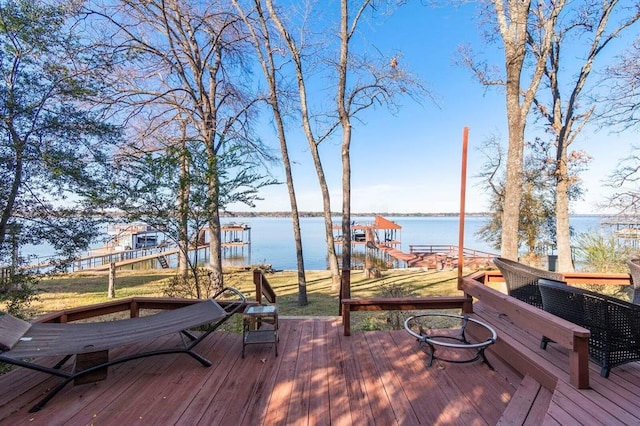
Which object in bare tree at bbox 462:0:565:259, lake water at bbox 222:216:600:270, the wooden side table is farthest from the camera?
lake water at bbox 222:216:600:270

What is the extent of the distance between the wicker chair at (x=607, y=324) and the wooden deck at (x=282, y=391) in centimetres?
61

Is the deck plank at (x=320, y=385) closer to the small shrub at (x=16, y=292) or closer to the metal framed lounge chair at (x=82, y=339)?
the metal framed lounge chair at (x=82, y=339)

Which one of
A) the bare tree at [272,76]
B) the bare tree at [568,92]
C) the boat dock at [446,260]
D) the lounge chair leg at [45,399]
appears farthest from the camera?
the boat dock at [446,260]

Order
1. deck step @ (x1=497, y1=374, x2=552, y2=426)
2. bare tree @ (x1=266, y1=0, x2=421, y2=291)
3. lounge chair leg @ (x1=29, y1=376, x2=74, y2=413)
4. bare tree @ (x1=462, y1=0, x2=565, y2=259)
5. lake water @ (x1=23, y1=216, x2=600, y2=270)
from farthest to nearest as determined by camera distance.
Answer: lake water @ (x1=23, y1=216, x2=600, y2=270) < bare tree @ (x1=266, y1=0, x2=421, y2=291) < bare tree @ (x1=462, y1=0, x2=565, y2=259) < lounge chair leg @ (x1=29, y1=376, x2=74, y2=413) < deck step @ (x1=497, y1=374, x2=552, y2=426)

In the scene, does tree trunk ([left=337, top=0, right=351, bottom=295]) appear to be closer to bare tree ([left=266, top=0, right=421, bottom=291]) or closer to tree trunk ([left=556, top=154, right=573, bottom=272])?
bare tree ([left=266, top=0, right=421, bottom=291])

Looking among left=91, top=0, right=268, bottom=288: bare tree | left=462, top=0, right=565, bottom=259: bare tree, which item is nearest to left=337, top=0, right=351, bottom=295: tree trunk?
left=91, top=0, right=268, bottom=288: bare tree

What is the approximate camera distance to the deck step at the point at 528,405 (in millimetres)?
1763

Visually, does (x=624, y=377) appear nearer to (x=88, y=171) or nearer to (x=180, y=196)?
(x=180, y=196)

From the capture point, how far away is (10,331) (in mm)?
2197

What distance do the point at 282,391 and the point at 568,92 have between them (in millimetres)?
12044

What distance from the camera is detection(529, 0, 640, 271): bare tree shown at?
8.15 meters

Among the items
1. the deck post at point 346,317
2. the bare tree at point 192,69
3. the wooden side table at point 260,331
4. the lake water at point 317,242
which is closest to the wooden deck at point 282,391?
the wooden side table at point 260,331

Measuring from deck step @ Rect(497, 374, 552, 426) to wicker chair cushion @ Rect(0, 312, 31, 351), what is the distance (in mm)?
3134

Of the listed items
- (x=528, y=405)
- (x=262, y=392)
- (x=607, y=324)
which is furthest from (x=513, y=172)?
(x=262, y=392)
